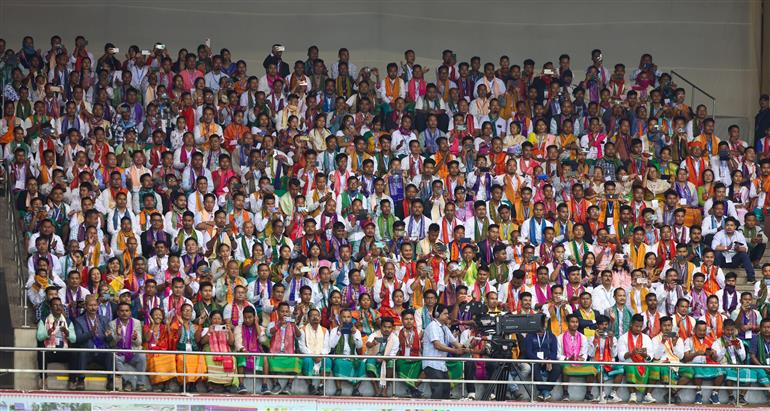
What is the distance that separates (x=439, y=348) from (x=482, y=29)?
1095 cm

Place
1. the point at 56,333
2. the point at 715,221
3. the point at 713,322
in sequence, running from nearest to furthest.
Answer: the point at 56,333 → the point at 713,322 → the point at 715,221

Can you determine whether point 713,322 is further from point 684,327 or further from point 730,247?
point 730,247

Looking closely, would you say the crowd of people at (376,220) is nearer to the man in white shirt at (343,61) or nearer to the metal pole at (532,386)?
the man in white shirt at (343,61)

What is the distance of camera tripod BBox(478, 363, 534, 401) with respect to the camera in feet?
70.6

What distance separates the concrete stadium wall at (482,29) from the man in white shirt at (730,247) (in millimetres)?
6926

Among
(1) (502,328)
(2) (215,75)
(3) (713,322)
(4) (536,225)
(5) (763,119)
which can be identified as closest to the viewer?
(1) (502,328)

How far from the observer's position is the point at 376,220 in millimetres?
24609

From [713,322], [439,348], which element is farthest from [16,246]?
[713,322]

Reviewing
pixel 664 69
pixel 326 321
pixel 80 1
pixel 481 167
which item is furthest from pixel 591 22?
pixel 326 321

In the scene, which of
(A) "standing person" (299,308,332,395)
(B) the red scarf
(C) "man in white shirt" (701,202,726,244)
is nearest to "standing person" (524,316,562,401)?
(B) the red scarf

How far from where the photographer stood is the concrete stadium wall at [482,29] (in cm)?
3098

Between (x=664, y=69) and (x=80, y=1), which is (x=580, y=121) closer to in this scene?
(x=664, y=69)

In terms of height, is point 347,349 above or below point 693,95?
below

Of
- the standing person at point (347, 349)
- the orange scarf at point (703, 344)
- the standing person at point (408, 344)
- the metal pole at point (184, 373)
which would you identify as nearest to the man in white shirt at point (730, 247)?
the orange scarf at point (703, 344)
